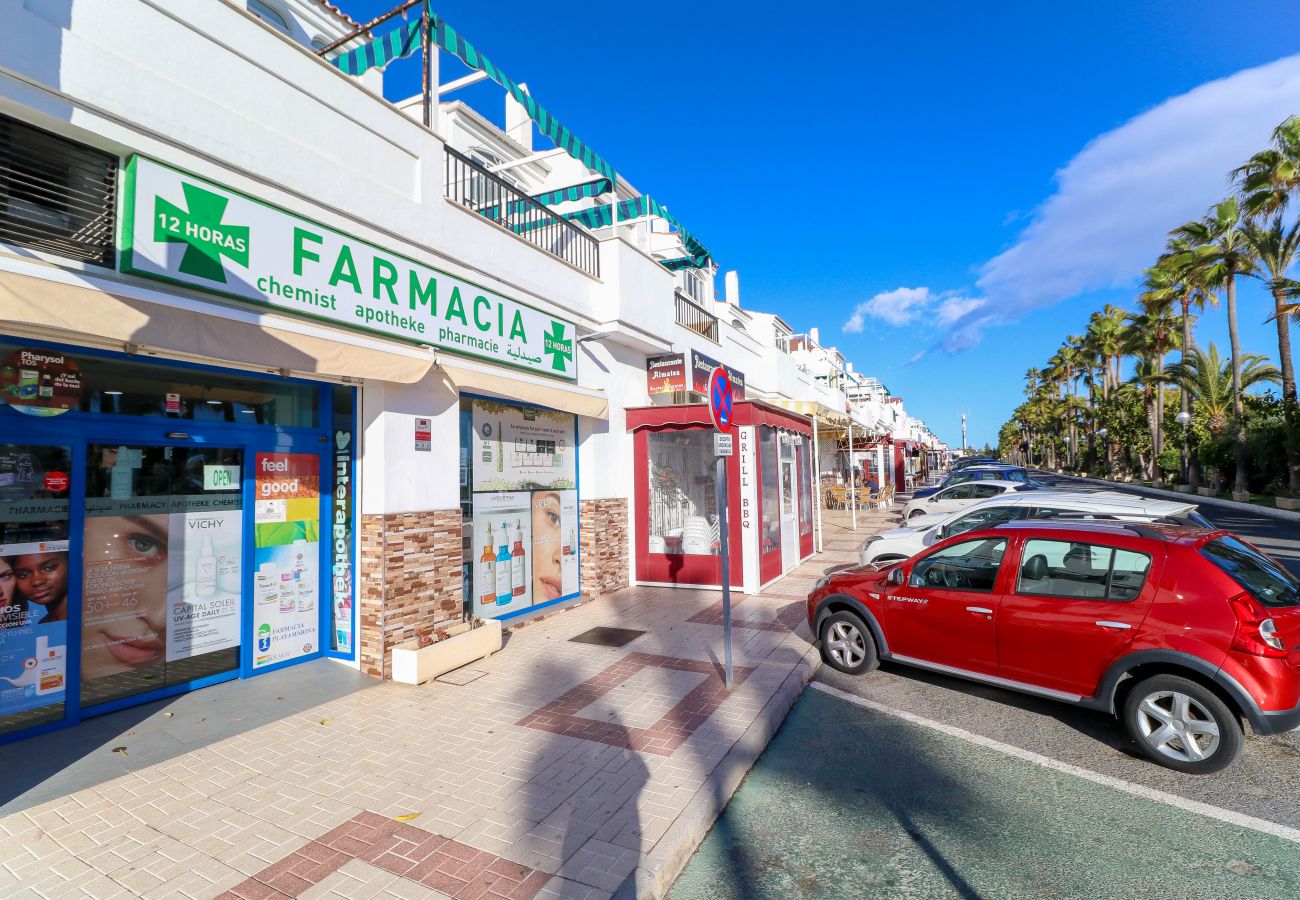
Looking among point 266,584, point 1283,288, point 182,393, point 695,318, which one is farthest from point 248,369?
point 1283,288

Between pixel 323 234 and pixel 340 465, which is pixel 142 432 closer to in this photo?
pixel 340 465

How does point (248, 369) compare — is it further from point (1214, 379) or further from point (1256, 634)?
point (1214, 379)

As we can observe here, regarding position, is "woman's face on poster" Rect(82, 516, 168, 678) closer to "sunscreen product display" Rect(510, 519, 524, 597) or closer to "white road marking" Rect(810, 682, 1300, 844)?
"sunscreen product display" Rect(510, 519, 524, 597)

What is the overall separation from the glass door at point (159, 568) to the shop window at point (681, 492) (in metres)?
6.23

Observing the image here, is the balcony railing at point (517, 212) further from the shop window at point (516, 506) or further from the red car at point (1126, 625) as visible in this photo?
the red car at point (1126, 625)

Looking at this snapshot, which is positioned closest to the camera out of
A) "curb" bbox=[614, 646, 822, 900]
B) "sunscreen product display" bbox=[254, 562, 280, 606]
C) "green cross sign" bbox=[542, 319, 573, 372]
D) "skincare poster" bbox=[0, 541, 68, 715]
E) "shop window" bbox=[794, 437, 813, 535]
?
"curb" bbox=[614, 646, 822, 900]

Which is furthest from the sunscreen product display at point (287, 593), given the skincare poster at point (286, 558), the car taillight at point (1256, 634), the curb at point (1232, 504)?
the curb at point (1232, 504)

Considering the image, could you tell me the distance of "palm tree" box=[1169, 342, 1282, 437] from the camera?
29.8m

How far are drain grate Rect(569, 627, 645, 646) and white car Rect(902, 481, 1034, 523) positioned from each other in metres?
9.58

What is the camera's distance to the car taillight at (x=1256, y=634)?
388cm

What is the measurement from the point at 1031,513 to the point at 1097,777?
496cm

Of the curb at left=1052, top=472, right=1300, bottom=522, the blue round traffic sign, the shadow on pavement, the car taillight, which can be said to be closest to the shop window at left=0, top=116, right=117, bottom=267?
the shadow on pavement

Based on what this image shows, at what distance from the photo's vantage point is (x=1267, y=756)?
14.3 feet

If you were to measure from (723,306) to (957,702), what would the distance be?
15.2m
